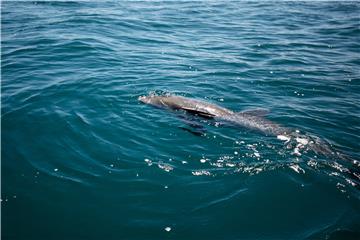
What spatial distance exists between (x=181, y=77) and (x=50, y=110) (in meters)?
4.84

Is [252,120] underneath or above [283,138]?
above

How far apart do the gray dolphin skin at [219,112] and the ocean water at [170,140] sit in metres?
0.22

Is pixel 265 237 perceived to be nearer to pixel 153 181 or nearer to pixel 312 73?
pixel 153 181

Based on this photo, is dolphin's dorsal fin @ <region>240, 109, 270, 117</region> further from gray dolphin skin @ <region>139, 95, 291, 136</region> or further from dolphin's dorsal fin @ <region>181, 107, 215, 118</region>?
dolphin's dorsal fin @ <region>181, 107, 215, 118</region>

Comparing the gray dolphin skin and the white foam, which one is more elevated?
the gray dolphin skin

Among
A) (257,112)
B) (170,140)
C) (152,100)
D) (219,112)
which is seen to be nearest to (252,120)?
(257,112)

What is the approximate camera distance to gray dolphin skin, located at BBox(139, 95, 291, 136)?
864 cm

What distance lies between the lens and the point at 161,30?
17875 millimetres

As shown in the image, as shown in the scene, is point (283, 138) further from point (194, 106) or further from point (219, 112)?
point (194, 106)

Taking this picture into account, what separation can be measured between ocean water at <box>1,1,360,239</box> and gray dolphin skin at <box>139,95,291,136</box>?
0.22 meters

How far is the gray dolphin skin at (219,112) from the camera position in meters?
8.64

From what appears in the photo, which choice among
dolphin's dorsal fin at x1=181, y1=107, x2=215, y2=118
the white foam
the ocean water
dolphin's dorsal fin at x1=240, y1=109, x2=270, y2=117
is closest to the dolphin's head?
the ocean water

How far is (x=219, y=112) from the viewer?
9258mm

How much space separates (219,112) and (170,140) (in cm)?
179
